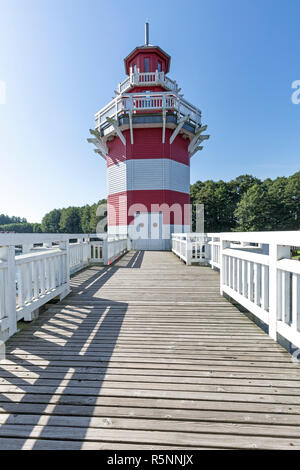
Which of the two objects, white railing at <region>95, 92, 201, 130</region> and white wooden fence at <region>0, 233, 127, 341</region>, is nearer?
white wooden fence at <region>0, 233, 127, 341</region>

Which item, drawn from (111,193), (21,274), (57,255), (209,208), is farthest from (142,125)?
(209,208)

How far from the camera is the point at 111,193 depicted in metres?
14.8

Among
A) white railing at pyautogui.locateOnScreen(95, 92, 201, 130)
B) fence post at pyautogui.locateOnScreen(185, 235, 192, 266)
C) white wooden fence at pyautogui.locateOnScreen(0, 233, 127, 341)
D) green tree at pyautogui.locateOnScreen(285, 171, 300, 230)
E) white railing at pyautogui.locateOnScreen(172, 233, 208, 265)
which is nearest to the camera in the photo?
white wooden fence at pyautogui.locateOnScreen(0, 233, 127, 341)

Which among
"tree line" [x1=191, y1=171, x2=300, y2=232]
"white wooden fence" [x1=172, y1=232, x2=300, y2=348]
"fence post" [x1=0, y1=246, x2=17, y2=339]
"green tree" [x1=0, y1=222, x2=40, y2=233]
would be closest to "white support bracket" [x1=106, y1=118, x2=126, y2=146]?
"white wooden fence" [x1=172, y1=232, x2=300, y2=348]

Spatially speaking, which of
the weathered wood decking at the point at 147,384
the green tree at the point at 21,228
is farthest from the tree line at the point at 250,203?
the green tree at the point at 21,228

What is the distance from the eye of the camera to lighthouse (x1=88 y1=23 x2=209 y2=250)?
13.0 metres

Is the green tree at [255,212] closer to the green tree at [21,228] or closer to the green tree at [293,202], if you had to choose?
the green tree at [293,202]

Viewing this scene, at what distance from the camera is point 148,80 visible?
14766 mm

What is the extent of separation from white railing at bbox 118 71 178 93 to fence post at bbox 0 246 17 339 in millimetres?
15680

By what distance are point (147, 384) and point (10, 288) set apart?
5.56ft

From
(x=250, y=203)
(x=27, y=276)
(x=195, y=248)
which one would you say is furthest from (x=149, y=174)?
(x=250, y=203)

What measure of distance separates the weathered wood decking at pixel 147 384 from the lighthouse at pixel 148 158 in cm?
1076

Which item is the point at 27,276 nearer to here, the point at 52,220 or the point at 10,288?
the point at 10,288

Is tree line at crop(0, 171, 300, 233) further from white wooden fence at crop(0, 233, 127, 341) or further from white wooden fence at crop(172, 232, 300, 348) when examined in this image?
white wooden fence at crop(0, 233, 127, 341)
